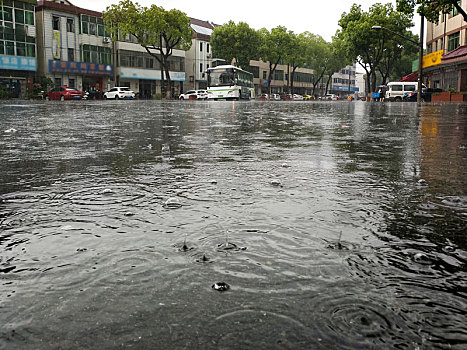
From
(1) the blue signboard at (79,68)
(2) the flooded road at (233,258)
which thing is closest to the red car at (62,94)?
(1) the blue signboard at (79,68)

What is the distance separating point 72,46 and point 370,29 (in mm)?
32680

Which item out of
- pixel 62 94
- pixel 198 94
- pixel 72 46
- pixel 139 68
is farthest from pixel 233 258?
pixel 139 68

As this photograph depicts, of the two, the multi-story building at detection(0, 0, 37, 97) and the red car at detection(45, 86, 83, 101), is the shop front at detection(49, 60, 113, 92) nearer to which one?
the multi-story building at detection(0, 0, 37, 97)

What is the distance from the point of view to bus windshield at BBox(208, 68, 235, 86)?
41.6 meters

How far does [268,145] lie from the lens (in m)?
6.20

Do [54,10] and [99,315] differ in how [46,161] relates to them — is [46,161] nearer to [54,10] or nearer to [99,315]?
[99,315]

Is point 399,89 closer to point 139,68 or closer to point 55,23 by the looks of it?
point 139,68

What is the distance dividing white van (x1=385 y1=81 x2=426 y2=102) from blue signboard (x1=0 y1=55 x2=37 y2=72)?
3655 centimetres

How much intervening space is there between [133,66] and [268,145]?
186 feet

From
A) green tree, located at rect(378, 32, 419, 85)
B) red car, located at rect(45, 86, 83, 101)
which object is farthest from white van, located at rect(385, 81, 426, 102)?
red car, located at rect(45, 86, 83, 101)

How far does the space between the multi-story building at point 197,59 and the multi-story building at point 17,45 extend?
86.4 ft

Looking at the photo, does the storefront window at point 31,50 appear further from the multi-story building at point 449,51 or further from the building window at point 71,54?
the multi-story building at point 449,51

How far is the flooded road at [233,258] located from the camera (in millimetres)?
1320

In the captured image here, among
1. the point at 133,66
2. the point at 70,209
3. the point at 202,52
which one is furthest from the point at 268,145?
the point at 202,52
